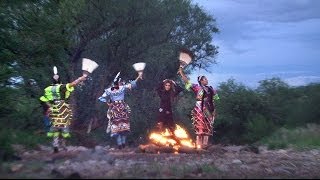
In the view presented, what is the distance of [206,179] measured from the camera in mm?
→ 8461

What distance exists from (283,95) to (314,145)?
7.71 meters

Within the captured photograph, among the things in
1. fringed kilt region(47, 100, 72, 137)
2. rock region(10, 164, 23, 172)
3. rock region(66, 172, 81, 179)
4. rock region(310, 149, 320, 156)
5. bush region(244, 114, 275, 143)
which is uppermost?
bush region(244, 114, 275, 143)

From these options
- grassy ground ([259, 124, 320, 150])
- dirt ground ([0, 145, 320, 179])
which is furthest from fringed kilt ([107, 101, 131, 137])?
grassy ground ([259, 124, 320, 150])

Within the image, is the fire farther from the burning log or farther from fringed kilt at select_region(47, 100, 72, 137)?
fringed kilt at select_region(47, 100, 72, 137)

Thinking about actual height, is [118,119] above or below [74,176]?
above

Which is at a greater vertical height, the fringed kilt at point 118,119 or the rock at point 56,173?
the fringed kilt at point 118,119

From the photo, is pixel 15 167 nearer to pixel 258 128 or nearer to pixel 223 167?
pixel 223 167

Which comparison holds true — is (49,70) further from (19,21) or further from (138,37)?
(138,37)

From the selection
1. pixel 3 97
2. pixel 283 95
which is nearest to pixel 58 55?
pixel 3 97

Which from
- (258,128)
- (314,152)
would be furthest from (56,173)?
(258,128)

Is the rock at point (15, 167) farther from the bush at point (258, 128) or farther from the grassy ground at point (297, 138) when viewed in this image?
the bush at point (258, 128)

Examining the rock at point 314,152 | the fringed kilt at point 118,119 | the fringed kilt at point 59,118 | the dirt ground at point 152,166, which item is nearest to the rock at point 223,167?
the dirt ground at point 152,166

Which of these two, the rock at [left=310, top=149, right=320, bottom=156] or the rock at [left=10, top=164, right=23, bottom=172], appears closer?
the rock at [left=10, top=164, right=23, bottom=172]

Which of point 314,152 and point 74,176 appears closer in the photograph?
point 74,176
